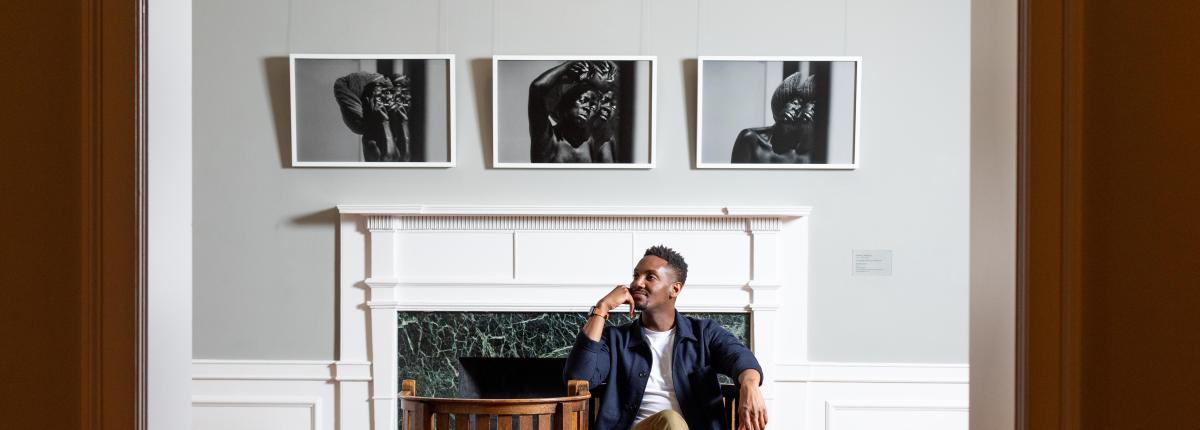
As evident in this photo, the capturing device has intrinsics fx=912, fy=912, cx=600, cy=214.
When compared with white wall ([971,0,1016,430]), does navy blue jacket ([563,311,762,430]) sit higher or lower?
lower

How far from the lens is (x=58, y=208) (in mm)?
1104

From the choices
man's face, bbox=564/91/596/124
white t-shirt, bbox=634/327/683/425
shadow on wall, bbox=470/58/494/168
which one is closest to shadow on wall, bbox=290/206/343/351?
shadow on wall, bbox=470/58/494/168

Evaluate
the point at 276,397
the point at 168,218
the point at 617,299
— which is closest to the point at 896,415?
the point at 617,299

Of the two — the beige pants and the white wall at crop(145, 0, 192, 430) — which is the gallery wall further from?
the white wall at crop(145, 0, 192, 430)

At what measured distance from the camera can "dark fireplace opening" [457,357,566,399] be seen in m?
4.24

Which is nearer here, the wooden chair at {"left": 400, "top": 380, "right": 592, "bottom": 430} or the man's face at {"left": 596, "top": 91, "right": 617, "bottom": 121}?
the wooden chair at {"left": 400, "top": 380, "right": 592, "bottom": 430}

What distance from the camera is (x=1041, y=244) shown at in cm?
108

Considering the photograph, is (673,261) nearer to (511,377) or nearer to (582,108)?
(582,108)

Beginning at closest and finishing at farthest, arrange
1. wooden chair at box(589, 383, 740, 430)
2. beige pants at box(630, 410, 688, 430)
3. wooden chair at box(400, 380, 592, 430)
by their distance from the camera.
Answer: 1. wooden chair at box(400, 380, 592, 430)
2. beige pants at box(630, 410, 688, 430)
3. wooden chair at box(589, 383, 740, 430)

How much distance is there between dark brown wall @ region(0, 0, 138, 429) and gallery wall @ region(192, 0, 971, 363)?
3049mm

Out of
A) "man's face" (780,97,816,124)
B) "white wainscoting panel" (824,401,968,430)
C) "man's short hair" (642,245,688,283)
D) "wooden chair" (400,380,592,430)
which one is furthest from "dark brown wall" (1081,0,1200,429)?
"white wainscoting panel" (824,401,968,430)

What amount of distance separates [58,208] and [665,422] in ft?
6.02

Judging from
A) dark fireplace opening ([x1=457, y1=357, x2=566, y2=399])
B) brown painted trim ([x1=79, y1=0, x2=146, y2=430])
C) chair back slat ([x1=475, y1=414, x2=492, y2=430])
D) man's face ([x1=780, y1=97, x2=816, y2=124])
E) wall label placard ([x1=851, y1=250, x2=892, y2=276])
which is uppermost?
man's face ([x1=780, y1=97, x2=816, y2=124])

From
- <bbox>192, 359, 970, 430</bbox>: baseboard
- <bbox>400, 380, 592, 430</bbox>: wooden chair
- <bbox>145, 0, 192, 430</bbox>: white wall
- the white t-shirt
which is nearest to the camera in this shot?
<bbox>145, 0, 192, 430</bbox>: white wall
